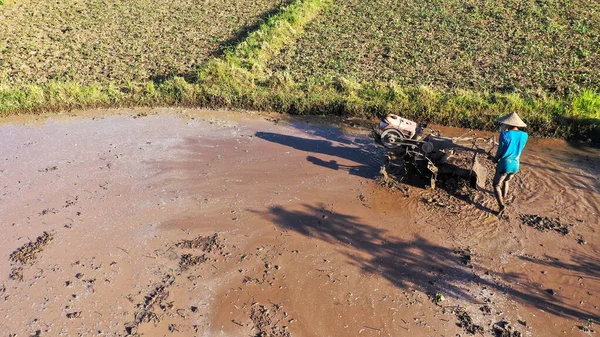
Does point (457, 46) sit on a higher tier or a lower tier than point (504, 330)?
higher

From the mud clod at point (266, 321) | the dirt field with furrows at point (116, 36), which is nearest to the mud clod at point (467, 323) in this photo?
the mud clod at point (266, 321)

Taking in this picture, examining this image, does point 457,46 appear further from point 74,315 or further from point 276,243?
point 74,315

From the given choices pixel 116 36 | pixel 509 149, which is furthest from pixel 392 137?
pixel 116 36

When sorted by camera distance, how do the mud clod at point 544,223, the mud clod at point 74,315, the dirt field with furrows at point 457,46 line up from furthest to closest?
the dirt field with furrows at point 457,46 < the mud clod at point 544,223 < the mud clod at point 74,315

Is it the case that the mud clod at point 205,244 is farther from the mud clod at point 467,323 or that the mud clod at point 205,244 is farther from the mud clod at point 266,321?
the mud clod at point 467,323

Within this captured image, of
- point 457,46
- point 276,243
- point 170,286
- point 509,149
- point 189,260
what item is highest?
point 457,46

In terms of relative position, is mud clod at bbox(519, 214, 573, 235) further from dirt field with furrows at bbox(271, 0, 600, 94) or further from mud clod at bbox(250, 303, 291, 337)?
dirt field with furrows at bbox(271, 0, 600, 94)
